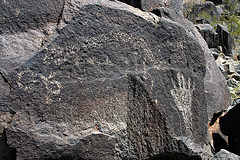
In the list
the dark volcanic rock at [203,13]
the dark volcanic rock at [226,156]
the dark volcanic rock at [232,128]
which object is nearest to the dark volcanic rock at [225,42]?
the dark volcanic rock at [203,13]

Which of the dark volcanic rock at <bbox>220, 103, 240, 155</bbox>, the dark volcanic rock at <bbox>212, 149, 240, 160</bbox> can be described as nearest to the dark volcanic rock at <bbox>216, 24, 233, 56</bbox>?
the dark volcanic rock at <bbox>220, 103, 240, 155</bbox>

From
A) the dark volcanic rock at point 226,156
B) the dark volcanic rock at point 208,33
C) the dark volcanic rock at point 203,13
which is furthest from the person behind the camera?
the dark volcanic rock at point 203,13

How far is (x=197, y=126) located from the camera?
1872 millimetres

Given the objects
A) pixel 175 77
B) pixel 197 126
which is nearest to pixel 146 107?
pixel 175 77

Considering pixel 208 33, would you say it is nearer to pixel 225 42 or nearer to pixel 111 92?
pixel 225 42

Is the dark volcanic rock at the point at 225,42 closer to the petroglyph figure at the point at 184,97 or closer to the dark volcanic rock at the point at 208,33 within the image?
the dark volcanic rock at the point at 208,33

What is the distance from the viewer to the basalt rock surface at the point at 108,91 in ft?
4.69

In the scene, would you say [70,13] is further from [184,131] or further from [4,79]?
[184,131]

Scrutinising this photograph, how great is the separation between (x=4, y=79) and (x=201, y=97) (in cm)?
139

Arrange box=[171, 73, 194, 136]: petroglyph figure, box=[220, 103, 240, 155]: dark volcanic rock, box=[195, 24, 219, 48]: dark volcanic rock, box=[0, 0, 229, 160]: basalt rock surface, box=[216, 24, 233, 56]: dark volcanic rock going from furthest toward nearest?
box=[216, 24, 233, 56]: dark volcanic rock < box=[195, 24, 219, 48]: dark volcanic rock < box=[220, 103, 240, 155]: dark volcanic rock < box=[171, 73, 194, 136]: petroglyph figure < box=[0, 0, 229, 160]: basalt rock surface

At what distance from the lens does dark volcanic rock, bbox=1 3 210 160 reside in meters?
1.43

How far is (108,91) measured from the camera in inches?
63.3

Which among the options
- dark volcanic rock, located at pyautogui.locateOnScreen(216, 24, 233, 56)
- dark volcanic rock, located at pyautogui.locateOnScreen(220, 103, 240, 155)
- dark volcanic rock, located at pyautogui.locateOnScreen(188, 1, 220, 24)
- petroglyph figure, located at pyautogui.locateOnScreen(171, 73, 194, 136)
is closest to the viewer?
petroglyph figure, located at pyautogui.locateOnScreen(171, 73, 194, 136)

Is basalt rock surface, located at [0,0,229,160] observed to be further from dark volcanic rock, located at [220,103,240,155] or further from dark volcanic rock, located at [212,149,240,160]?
dark volcanic rock, located at [220,103,240,155]
